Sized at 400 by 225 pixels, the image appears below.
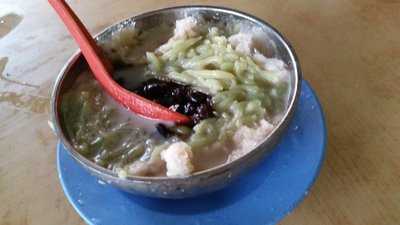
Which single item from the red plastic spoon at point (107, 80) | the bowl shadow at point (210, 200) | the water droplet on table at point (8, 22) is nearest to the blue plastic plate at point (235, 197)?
the bowl shadow at point (210, 200)

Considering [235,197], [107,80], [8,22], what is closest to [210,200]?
[235,197]

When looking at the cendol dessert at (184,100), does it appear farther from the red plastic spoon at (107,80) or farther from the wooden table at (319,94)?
the wooden table at (319,94)

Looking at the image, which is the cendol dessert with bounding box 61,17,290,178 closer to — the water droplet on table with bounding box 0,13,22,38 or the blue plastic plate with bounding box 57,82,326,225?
the blue plastic plate with bounding box 57,82,326,225

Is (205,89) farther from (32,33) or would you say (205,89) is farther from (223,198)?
(32,33)

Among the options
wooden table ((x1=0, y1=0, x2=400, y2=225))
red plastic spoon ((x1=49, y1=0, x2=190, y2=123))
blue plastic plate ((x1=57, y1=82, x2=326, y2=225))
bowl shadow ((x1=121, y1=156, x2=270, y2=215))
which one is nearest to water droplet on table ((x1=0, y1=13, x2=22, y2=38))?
wooden table ((x1=0, y1=0, x2=400, y2=225))

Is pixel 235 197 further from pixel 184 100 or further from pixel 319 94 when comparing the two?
pixel 319 94

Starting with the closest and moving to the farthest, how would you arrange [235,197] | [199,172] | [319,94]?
1. [199,172]
2. [235,197]
3. [319,94]
